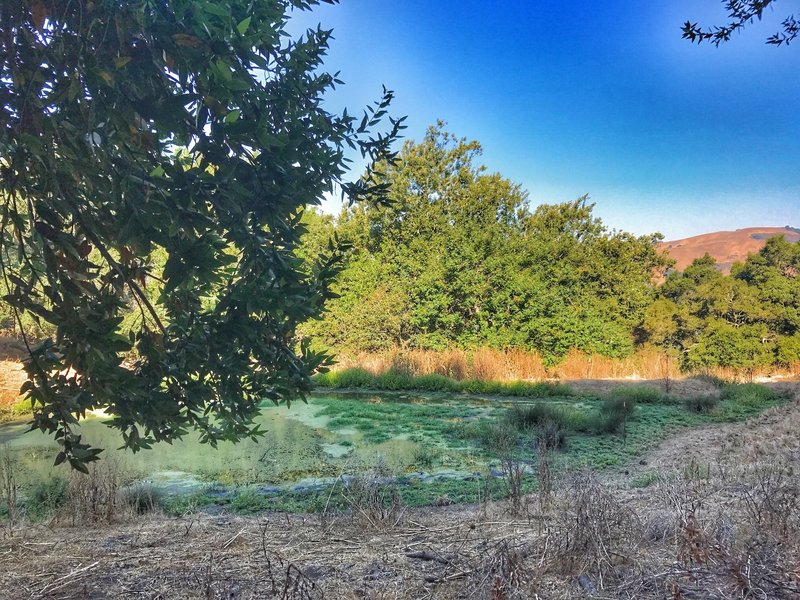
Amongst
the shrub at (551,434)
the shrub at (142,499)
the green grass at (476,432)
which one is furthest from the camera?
the shrub at (551,434)

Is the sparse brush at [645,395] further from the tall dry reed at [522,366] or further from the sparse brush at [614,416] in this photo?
the tall dry reed at [522,366]

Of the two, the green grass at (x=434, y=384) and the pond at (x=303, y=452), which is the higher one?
the green grass at (x=434, y=384)

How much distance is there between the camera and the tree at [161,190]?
1.54 metres

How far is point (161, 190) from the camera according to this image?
5.06 ft

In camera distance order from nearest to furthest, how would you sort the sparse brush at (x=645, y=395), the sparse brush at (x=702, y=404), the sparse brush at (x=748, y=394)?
the sparse brush at (x=702, y=404), the sparse brush at (x=748, y=394), the sparse brush at (x=645, y=395)

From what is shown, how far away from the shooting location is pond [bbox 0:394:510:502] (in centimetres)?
548

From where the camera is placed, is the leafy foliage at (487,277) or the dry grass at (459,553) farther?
the leafy foliage at (487,277)

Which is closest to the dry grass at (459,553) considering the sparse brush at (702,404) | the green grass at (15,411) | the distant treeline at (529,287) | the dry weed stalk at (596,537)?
the dry weed stalk at (596,537)

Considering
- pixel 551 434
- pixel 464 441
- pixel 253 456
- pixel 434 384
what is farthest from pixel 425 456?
pixel 434 384

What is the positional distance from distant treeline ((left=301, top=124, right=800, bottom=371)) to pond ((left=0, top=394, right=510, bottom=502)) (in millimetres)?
5727

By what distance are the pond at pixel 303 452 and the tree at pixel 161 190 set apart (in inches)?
97.1

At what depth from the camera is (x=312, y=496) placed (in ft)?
15.0

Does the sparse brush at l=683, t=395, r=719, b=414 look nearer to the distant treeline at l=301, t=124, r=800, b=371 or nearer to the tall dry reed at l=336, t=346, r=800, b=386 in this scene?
the tall dry reed at l=336, t=346, r=800, b=386

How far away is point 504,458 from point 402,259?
11.8m
